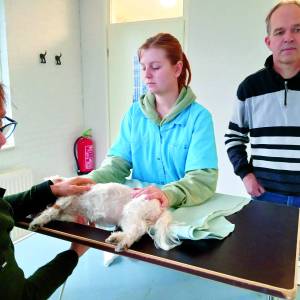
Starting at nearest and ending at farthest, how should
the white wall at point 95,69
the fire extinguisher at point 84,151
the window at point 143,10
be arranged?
the window at point 143,10 → the white wall at point 95,69 → the fire extinguisher at point 84,151

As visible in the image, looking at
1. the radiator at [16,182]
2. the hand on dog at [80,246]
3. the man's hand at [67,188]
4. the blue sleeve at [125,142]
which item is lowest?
the radiator at [16,182]

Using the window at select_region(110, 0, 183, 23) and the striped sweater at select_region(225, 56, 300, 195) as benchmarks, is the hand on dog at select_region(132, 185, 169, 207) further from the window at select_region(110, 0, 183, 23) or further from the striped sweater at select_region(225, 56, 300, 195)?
the window at select_region(110, 0, 183, 23)

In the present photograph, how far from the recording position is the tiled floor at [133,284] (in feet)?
5.55

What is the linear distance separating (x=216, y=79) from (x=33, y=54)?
1549 mm

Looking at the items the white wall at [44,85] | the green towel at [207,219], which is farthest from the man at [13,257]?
the white wall at [44,85]

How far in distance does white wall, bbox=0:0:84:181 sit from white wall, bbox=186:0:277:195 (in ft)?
3.79

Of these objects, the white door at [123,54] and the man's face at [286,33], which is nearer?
the man's face at [286,33]

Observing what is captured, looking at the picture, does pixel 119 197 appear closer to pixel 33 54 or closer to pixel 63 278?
pixel 63 278

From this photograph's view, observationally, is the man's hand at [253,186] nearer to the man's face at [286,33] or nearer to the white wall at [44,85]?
the man's face at [286,33]

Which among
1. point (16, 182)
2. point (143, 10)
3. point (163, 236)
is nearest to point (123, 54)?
point (143, 10)

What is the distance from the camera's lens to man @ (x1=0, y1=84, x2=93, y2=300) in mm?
820

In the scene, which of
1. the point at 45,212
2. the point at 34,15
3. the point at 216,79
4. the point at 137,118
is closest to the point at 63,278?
the point at 45,212

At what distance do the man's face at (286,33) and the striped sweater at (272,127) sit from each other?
0.29 feet

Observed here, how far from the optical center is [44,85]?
2.82 metres
